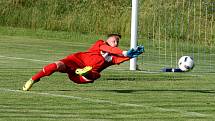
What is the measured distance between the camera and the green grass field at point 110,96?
441 inches

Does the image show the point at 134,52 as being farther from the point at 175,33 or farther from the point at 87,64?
the point at 175,33

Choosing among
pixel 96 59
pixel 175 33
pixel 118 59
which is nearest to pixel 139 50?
pixel 118 59

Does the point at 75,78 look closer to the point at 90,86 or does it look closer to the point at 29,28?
the point at 90,86

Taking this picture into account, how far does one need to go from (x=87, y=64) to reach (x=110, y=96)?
1176mm

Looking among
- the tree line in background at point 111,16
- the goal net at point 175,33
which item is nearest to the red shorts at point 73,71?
the goal net at point 175,33

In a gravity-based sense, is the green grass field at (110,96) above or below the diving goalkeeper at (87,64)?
below

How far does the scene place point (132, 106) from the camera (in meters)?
12.4

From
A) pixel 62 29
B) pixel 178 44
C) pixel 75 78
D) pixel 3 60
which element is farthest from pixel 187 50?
pixel 75 78

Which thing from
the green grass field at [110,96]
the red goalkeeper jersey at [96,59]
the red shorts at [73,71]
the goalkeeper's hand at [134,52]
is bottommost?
the green grass field at [110,96]

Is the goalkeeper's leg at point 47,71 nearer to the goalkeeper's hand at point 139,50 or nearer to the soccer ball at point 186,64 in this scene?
the goalkeeper's hand at point 139,50

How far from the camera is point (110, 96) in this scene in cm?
1373

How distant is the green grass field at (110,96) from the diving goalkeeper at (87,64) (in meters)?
0.26

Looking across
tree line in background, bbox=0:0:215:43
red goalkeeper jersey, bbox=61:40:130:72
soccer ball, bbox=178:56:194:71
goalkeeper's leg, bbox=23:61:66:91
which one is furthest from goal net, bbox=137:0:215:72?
goalkeeper's leg, bbox=23:61:66:91

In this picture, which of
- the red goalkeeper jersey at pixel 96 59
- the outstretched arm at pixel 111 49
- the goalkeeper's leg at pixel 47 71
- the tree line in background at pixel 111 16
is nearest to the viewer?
the outstretched arm at pixel 111 49
